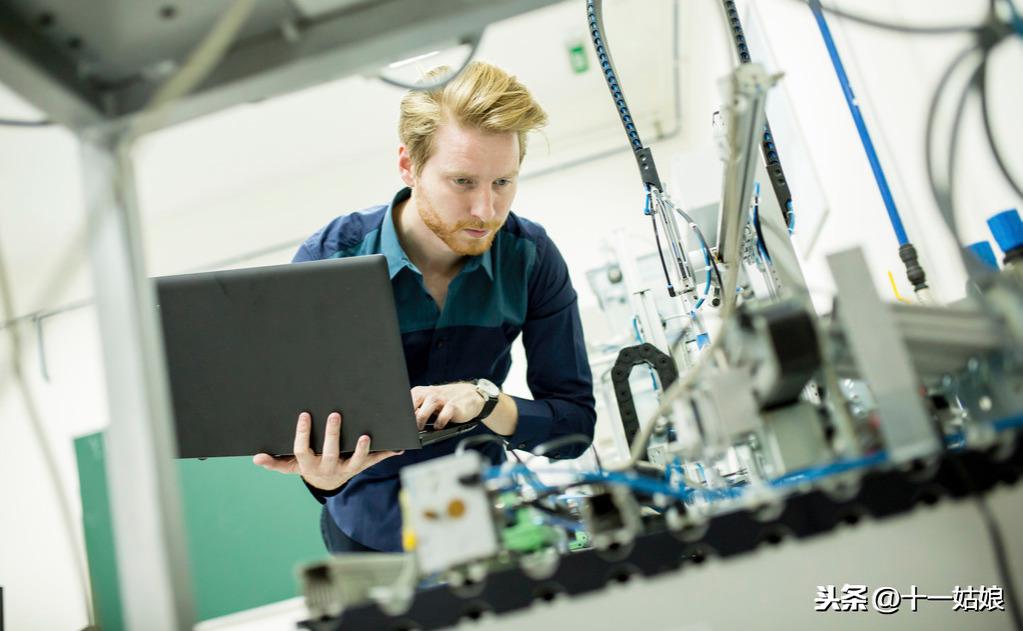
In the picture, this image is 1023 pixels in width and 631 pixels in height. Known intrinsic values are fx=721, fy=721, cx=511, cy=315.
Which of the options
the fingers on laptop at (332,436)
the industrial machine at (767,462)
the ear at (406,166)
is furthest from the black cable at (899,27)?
the fingers on laptop at (332,436)

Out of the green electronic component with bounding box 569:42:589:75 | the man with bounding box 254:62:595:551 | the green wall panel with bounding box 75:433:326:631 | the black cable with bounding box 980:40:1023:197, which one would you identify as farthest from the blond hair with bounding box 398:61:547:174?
the green wall panel with bounding box 75:433:326:631

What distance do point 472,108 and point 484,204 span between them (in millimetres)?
192

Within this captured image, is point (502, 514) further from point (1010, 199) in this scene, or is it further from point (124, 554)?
point (1010, 199)

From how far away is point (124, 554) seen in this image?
57 centimetres

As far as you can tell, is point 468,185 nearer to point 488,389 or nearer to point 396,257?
point 396,257

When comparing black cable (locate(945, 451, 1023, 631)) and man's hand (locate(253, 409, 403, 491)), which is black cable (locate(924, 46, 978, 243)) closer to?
black cable (locate(945, 451, 1023, 631))

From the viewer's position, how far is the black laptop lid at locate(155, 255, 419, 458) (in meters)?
1.03

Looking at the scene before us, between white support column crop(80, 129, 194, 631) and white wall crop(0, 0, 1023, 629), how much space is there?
1.89 m

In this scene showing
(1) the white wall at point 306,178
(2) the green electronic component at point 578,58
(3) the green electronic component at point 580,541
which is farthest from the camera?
(2) the green electronic component at point 578,58

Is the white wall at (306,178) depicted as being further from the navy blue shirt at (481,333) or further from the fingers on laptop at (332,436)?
the fingers on laptop at (332,436)

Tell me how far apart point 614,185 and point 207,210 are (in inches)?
102

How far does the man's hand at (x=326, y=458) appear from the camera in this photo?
1.04 m

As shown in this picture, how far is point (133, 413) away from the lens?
23.7 inches

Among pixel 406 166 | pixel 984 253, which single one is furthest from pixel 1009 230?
pixel 406 166
